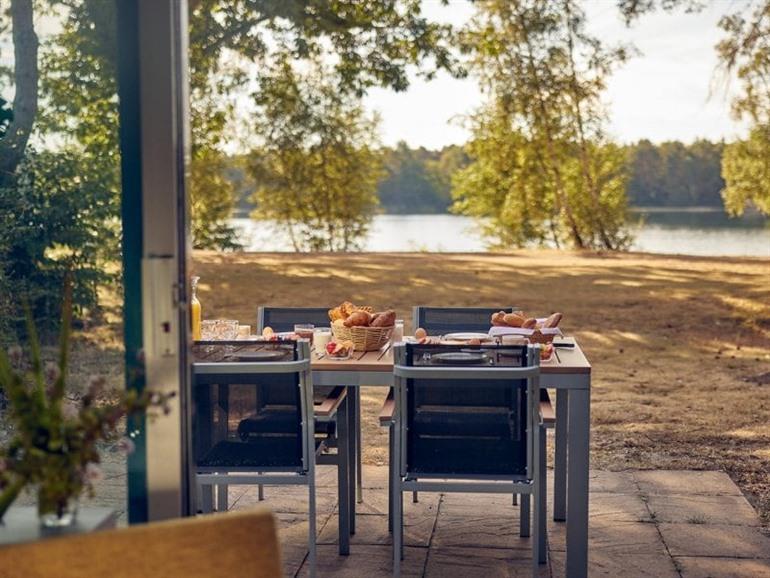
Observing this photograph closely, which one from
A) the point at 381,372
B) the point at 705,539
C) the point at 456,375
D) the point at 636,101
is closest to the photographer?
the point at 456,375

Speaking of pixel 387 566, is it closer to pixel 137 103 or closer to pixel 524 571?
pixel 524 571

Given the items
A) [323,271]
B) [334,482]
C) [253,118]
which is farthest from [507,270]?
[334,482]

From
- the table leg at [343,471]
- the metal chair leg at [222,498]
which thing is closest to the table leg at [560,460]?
the table leg at [343,471]

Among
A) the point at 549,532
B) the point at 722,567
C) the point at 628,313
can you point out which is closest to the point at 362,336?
the point at 549,532

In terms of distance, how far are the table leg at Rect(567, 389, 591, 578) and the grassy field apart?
3.38 feet

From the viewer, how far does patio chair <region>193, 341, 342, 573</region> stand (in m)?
3.21

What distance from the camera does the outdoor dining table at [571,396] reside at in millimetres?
3219

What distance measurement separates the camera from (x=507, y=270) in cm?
1238

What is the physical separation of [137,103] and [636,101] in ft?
59.1

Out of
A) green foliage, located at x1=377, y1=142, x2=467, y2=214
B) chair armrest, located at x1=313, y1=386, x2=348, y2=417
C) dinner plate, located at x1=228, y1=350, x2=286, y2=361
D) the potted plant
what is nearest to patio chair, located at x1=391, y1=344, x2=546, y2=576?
chair armrest, located at x1=313, y1=386, x2=348, y2=417

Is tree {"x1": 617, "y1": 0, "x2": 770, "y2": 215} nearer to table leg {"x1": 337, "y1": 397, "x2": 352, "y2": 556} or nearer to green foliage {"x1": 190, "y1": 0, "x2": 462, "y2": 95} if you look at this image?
green foliage {"x1": 190, "y1": 0, "x2": 462, "y2": 95}

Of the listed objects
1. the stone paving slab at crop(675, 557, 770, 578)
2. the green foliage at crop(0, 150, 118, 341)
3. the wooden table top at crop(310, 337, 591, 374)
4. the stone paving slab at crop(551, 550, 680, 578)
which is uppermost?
the green foliage at crop(0, 150, 118, 341)

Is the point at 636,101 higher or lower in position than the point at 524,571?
higher

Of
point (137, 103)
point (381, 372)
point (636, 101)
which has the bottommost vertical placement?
point (381, 372)
